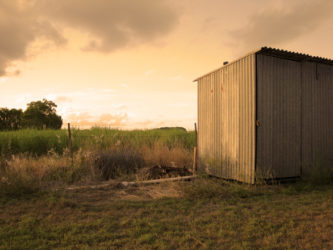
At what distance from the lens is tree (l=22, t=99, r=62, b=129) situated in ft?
96.5

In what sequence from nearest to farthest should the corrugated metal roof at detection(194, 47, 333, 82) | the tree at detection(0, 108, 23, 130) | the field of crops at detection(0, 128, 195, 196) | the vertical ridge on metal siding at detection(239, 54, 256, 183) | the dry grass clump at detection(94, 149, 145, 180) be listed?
the field of crops at detection(0, 128, 195, 196) → the corrugated metal roof at detection(194, 47, 333, 82) → the vertical ridge on metal siding at detection(239, 54, 256, 183) → the dry grass clump at detection(94, 149, 145, 180) → the tree at detection(0, 108, 23, 130)

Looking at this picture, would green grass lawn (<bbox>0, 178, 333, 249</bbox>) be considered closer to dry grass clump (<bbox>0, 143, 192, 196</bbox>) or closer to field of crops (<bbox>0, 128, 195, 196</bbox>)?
dry grass clump (<bbox>0, 143, 192, 196</bbox>)

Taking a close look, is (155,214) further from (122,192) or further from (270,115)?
(270,115)

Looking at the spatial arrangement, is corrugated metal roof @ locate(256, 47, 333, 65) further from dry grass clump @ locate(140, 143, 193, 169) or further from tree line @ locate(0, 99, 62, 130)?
tree line @ locate(0, 99, 62, 130)

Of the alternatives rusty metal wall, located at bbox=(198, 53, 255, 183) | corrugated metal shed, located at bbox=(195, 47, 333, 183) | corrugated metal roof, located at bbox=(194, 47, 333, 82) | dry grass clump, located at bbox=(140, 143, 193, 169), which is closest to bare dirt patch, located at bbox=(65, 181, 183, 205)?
rusty metal wall, located at bbox=(198, 53, 255, 183)

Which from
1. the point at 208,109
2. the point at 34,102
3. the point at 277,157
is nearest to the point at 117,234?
the point at 277,157

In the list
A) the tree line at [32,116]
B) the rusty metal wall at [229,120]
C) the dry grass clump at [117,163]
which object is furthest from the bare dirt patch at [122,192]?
the tree line at [32,116]

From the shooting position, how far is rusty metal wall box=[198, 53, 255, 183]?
6.82 meters

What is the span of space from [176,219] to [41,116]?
29915 millimetres

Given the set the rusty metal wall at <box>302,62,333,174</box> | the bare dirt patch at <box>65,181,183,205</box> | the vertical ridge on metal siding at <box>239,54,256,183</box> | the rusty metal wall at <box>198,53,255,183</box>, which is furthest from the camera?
the rusty metal wall at <box>302,62,333,174</box>

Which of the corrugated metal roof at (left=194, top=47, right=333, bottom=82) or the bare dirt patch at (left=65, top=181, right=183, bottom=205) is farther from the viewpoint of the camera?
the corrugated metal roof at (left=194, top=47, right=333, bottom=82)

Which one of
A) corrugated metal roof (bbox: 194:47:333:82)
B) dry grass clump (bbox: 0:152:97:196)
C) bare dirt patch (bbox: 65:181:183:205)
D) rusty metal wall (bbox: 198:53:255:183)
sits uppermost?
corrugated metal roof (bbox: 194:47:333:82)

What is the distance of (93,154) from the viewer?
871cm

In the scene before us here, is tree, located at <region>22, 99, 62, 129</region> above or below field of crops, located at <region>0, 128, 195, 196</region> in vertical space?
above
